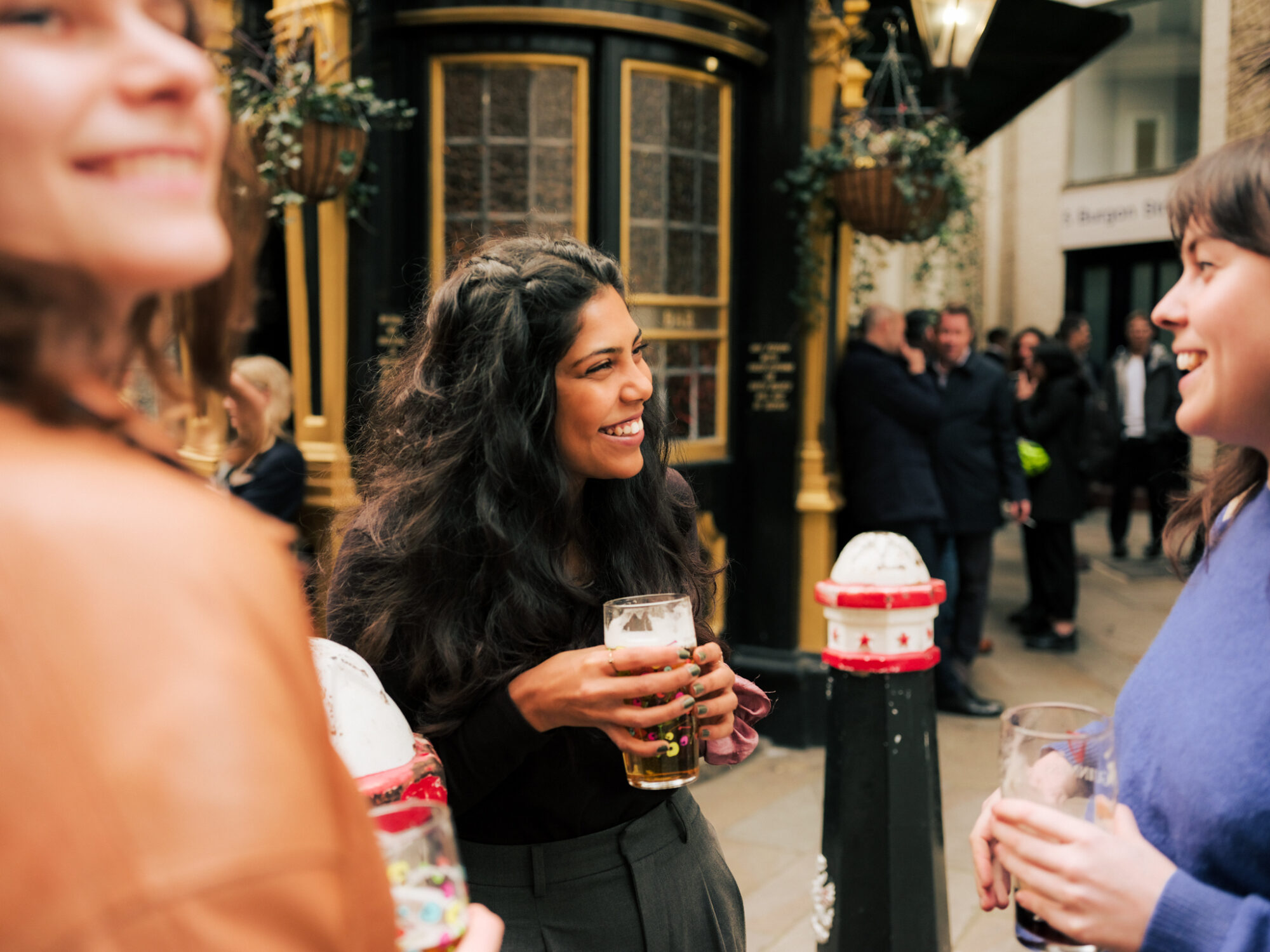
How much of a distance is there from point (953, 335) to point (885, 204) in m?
1.25

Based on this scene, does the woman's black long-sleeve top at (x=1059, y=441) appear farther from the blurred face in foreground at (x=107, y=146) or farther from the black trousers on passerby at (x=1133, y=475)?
the blurred face in foreground at (x=107, y=146)

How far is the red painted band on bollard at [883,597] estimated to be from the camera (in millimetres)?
2193

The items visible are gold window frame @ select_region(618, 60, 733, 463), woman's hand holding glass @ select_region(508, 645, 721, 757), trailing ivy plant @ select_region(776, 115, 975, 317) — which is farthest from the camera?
trailing ivy plant @ select_region(776, 115, 975, 317)

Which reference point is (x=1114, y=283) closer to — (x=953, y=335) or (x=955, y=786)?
(x=953, y=335)

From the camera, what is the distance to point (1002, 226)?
17.0m

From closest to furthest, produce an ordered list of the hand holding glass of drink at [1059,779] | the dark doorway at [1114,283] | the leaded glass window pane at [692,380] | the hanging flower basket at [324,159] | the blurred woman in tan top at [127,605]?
the blurred woman in tan top at [127,605]
the hand holding glass of drink at [1059,779]
the hanging flower basket at [324,159]
the leaded glass window pane at [692,380]
the dark doorway at [1114,283]

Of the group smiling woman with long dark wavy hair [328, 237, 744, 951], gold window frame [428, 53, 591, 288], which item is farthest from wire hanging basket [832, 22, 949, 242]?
smiling woman with long dark wavy hair [328, 237, 744, 951]

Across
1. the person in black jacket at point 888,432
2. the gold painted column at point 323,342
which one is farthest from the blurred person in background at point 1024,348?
the gold painted column at point 323,342

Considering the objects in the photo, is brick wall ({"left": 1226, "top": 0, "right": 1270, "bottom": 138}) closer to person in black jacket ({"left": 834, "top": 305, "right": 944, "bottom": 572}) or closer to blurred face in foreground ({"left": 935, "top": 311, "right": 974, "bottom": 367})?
blurred face in foreground ({"left": 935, "top": 311, "right": 974, "bottom": 367})

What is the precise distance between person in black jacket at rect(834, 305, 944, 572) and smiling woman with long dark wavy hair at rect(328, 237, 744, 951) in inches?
136

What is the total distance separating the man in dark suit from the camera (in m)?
5.71

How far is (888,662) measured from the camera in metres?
2.22

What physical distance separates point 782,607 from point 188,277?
4797mm

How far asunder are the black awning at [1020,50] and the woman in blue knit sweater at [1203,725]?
483 cm
